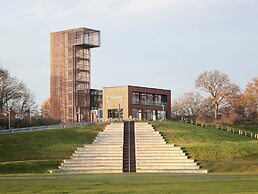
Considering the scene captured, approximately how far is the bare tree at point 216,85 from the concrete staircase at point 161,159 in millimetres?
54713

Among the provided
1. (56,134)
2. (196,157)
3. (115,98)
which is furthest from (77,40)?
(196,157)

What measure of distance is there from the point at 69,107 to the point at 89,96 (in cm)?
513

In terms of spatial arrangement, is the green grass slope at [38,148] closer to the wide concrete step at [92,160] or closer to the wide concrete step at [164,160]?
the wide concrete step at [92,160]

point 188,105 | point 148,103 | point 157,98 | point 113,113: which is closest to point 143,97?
point 148,103

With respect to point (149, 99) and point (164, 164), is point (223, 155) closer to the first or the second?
point (164, 164)

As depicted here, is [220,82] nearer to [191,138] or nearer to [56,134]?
[191,138]

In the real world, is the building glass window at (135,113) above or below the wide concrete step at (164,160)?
above

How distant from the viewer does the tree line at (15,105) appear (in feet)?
243

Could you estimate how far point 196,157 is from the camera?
42188mm

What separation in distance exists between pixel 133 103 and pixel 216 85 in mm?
20913

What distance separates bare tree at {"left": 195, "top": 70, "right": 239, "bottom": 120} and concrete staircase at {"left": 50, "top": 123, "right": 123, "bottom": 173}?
55.7 metres

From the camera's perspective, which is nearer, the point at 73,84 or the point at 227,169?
the point at 227,169

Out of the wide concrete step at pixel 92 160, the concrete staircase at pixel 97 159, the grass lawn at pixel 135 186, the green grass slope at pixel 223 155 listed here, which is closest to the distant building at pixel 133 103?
the green grass slope at pixel 223 155

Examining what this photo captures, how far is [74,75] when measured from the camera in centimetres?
11169
